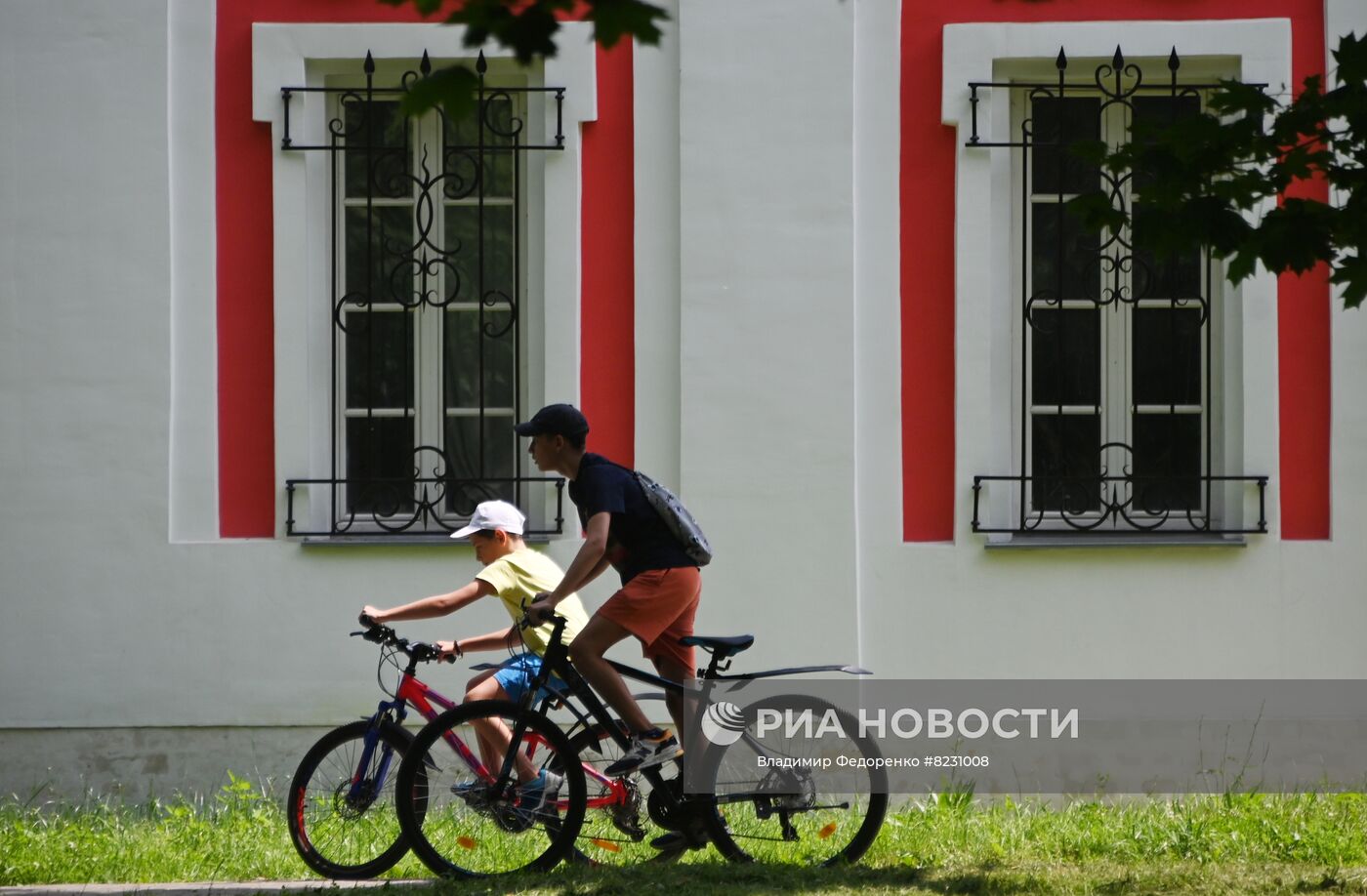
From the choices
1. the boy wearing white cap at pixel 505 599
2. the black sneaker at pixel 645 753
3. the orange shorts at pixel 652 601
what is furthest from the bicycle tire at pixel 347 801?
the orange shorts at pixel 652 601

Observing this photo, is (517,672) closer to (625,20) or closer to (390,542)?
(390,542)

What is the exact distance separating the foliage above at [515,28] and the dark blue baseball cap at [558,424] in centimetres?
254

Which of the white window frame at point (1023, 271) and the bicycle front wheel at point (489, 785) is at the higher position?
the white window frame at point (1023, 271)

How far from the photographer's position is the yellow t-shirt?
6.18m

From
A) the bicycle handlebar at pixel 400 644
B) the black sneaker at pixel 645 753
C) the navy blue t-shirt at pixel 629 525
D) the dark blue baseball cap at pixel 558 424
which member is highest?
the dark blue baseball cap at pixel 558 424

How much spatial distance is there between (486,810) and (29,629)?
10.0 ft

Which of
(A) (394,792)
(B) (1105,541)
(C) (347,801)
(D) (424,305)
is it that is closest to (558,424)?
(A) (394,792)

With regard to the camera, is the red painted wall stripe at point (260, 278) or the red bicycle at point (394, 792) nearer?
the red bicycle at point (394, 792)

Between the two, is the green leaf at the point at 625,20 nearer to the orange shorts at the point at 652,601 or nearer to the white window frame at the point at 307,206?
the orange shorts at the point at 652,601

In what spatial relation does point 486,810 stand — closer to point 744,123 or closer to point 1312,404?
point 744,123

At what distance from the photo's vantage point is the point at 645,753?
5836 mm

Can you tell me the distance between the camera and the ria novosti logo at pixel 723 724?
5.95 m

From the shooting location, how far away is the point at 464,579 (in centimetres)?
773

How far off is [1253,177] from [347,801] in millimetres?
3852
